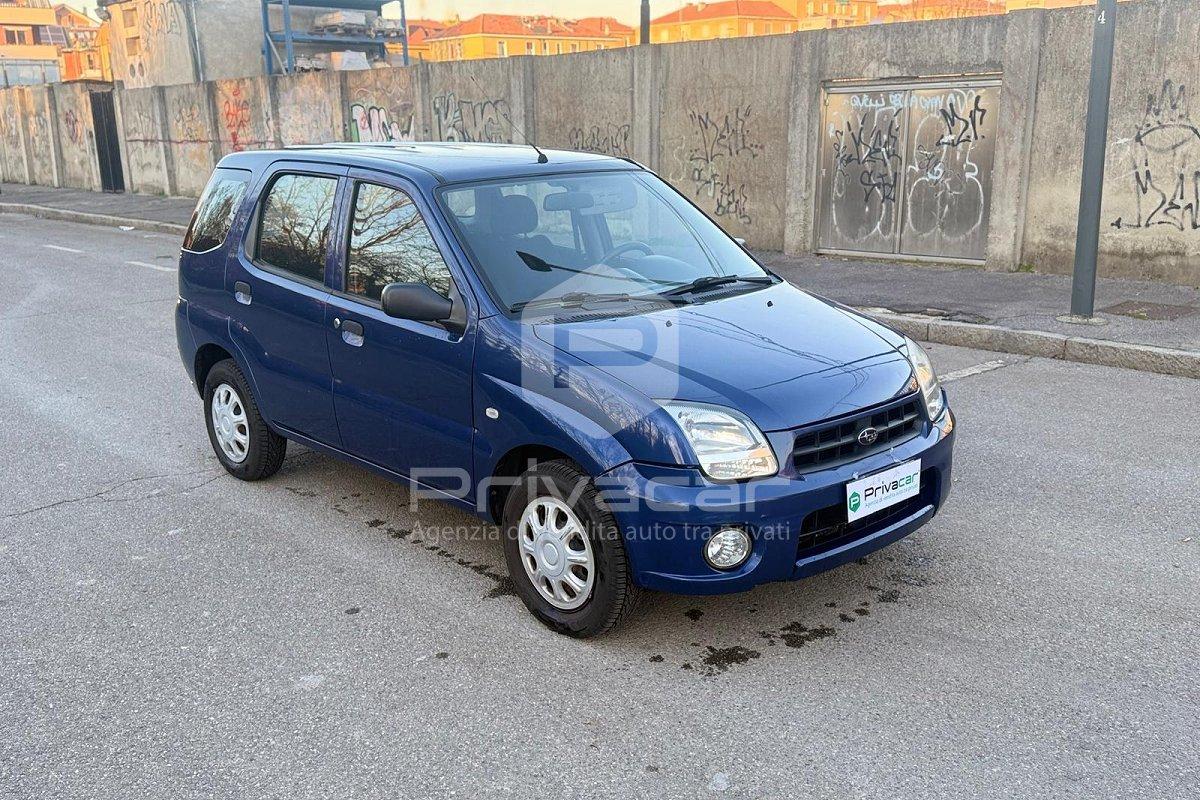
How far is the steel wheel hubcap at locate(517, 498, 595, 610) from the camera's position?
3.76m

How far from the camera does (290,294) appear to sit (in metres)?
4.91

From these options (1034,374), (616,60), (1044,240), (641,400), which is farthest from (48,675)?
(616,60)

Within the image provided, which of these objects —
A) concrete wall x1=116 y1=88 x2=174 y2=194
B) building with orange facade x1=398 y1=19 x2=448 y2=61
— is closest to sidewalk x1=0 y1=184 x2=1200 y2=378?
concrete wall x1=116 y1=88 x2=174 y2=194

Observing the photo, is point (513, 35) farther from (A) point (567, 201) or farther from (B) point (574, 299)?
(B) point (574, 299)

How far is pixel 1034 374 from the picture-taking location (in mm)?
7789

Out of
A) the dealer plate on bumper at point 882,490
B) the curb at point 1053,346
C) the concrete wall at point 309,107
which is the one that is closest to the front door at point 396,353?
the dealer plate on bumper at point 882,490

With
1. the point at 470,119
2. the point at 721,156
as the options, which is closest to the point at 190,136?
the point at 470,119

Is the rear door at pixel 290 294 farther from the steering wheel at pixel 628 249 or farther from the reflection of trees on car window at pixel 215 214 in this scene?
the steering wheel at pixel 628 249

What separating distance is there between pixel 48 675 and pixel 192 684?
1.82 feet

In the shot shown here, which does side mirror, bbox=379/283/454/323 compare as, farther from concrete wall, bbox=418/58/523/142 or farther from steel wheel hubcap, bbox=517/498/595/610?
concrete wall, bbox=418/58/523/142

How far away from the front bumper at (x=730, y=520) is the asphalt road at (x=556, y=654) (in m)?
0.34

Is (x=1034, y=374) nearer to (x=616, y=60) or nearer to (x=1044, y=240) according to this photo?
(x=1044, y=240)

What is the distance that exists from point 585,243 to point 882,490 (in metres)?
1.65

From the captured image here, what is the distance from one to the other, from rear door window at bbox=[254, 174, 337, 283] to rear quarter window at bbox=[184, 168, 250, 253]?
1.02 ft
